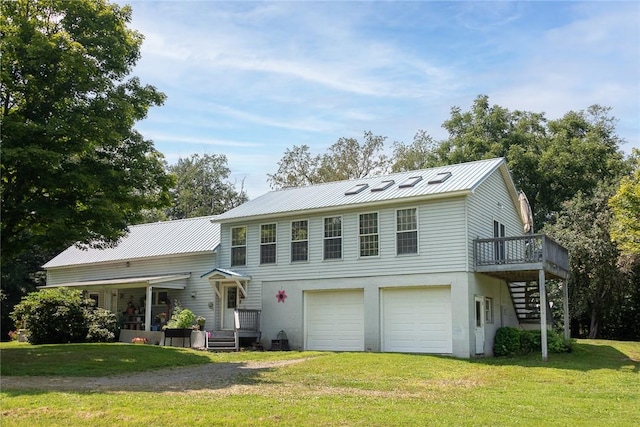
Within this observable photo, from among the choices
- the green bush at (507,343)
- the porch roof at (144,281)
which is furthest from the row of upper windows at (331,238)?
the green bush at (507,343)

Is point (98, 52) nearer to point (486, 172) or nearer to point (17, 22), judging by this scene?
point (17, 22)

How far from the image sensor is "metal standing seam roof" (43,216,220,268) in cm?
2905

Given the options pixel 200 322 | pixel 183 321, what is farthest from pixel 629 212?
pixel 183 321

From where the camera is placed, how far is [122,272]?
102ft

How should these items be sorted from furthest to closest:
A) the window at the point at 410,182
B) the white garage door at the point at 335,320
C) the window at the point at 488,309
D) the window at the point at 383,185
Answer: the window at the point at 383,185 → the white garage door at the point at 335,320 → the window at the point at 410,182 → the window at the point at 488,309

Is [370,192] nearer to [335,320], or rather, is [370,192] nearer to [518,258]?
[335,320]

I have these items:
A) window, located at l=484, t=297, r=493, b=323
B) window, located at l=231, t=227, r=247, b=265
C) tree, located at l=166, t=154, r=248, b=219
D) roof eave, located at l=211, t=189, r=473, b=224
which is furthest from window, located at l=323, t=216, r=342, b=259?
tree, located at l=166, t=154, r=248, b=219

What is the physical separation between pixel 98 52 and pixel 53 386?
9.93 meters

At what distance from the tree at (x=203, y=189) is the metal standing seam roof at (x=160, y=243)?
22.5m

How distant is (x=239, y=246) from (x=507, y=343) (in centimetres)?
1119

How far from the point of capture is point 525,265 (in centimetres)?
2092

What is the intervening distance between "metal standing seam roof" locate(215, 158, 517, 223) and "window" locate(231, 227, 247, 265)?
0.66 m

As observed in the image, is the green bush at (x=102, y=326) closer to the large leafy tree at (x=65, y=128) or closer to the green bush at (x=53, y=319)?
the green bush at (x=53, y=319)

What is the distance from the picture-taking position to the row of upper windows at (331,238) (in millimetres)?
22703
